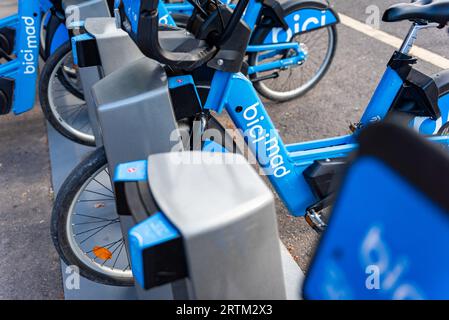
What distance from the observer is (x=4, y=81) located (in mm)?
2986

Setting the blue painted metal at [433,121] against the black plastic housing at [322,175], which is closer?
the black plastic housing at [322,175]

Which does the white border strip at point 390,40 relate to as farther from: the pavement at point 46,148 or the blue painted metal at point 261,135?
the blue painted metal at point 261,135

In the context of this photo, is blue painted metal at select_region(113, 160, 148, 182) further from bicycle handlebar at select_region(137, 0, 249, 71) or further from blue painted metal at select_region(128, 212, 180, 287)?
bicycle handlebar at select_region(137, 0, 249, 71)

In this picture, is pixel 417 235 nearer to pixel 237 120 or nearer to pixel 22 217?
pixel 237 120

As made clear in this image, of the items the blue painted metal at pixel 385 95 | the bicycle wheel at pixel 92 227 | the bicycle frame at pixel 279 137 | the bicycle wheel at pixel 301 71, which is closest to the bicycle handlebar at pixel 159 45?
the bicycle frame at pixel 279 137

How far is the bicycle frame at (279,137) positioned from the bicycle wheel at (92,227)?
0.17 meters

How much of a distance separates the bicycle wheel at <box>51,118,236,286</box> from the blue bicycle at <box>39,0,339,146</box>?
0.71 m

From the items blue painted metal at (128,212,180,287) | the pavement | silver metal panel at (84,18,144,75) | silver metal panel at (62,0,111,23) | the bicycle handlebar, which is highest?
the bicycle handlebar

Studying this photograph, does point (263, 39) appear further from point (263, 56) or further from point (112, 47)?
point (112, 47)

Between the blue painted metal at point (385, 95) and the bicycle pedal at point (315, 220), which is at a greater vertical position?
the blue painted metal at point (385, 95)

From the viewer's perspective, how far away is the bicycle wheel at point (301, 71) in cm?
351

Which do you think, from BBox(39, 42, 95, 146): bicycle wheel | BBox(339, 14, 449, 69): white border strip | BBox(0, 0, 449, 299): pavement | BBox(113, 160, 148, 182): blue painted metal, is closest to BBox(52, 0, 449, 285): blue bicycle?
BBox(0, 0, 449, 299): pavement

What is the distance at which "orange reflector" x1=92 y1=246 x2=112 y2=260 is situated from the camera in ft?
7.26

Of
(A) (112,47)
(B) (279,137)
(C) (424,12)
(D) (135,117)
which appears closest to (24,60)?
(A) (112,47)
